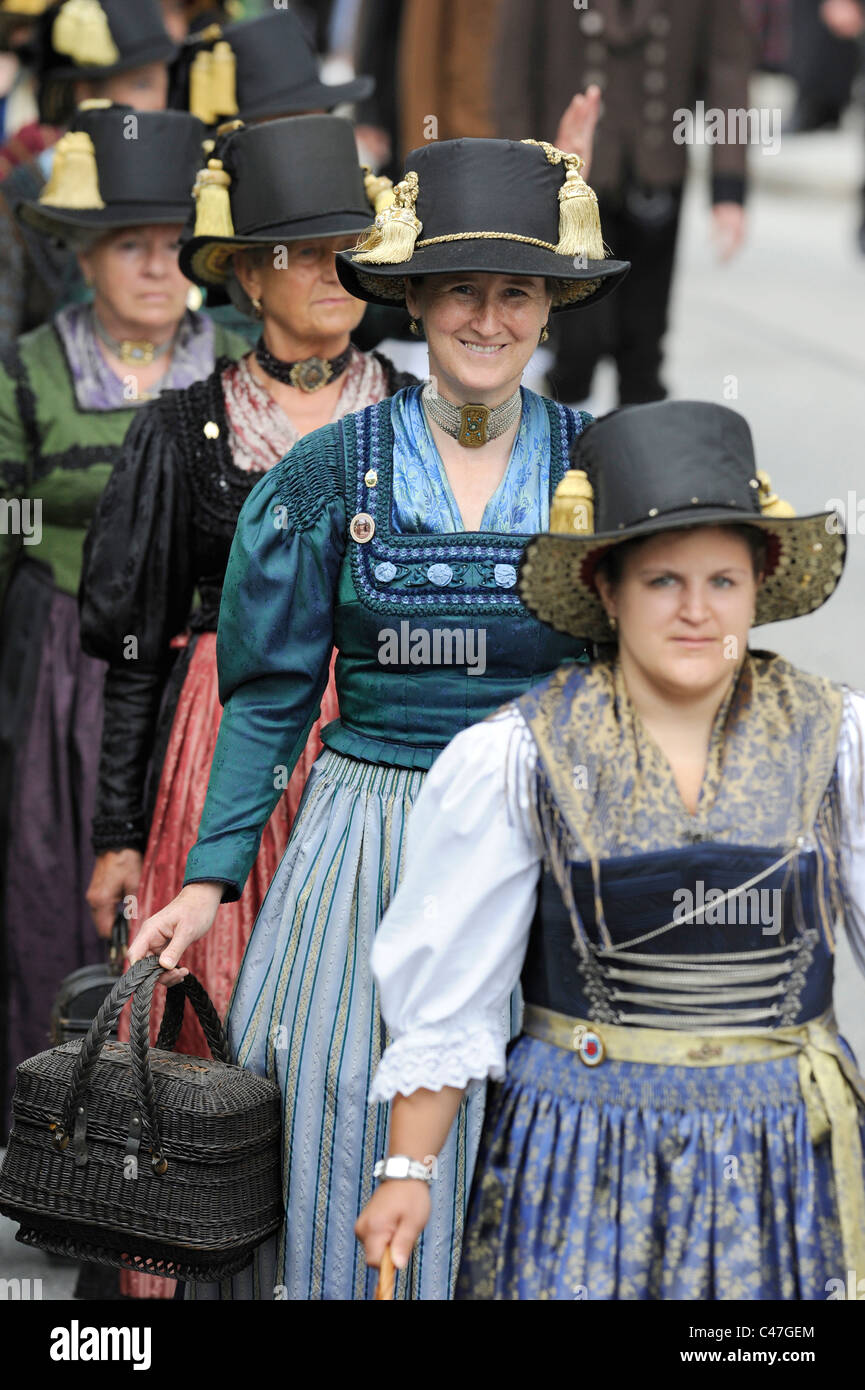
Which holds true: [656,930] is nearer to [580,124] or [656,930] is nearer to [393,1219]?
[393,1219]

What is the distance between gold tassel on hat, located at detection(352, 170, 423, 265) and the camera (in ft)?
10.1

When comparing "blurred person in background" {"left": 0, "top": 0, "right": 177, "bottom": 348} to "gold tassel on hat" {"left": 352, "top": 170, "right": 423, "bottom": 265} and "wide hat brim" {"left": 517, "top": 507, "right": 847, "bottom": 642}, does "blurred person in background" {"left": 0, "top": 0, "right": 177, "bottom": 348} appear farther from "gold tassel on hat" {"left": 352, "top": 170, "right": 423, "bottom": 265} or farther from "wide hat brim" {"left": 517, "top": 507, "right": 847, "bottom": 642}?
"wide hat brim" {"left": 517, "top": 507, "right": 847, "bottom": 642}

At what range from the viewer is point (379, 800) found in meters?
3.19

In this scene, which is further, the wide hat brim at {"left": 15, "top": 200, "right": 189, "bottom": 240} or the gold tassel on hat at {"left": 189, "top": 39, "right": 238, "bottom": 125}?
the gold tassel on hat at {"left": 189, "top": 39, "right": 238, "bottom": 125}

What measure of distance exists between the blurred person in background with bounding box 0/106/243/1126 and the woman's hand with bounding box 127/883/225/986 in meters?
1.55

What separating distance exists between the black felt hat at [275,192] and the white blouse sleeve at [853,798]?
61.3 inches

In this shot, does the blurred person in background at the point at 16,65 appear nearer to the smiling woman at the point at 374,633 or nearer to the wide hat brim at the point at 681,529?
the smiling woman at the point at 374,633

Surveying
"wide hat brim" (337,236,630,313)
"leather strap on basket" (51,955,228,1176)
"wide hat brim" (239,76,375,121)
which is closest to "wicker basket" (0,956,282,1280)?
"leather strap on basket" (51,955,228,1176)

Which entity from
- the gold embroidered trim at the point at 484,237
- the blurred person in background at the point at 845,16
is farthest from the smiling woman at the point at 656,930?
the blurred person in background at the point at 845,16

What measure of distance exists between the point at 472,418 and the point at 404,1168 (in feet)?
3.57

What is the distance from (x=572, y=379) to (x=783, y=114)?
42.8 feet

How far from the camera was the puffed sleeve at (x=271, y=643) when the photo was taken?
3178 mm

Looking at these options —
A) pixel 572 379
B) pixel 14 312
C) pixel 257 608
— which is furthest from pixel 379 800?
pixel 572 379

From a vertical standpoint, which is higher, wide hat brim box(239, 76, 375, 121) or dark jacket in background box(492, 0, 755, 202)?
dark jacket in background box(492, 0, 755, 202)
